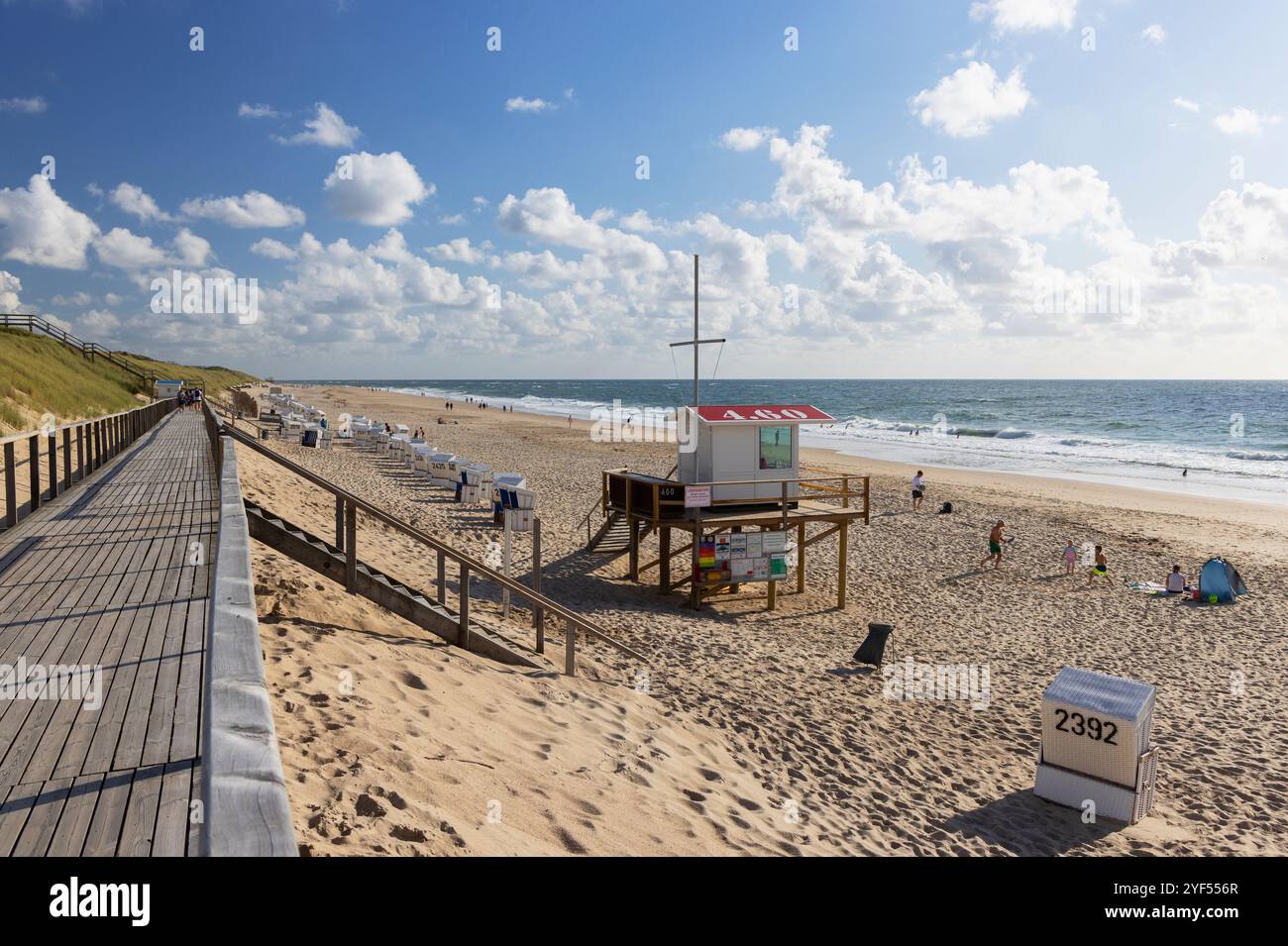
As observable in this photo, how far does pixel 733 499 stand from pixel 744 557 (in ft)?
4.50

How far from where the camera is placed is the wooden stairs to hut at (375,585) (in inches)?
341

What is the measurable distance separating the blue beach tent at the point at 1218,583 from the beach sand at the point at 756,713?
0.39 m

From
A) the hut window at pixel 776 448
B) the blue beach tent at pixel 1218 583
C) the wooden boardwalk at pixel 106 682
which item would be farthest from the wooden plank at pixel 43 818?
the blue beach tent at pixel 1218 583

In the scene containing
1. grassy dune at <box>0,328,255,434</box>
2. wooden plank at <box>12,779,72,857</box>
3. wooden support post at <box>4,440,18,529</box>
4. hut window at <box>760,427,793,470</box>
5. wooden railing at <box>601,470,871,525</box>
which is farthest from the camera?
grassy dune at <box>0,328,255,434</box>

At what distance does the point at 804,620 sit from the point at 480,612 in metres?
6.36

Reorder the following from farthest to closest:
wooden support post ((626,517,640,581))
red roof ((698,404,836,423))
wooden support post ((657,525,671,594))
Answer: wooden support post ((626,517,640,581)) < wooden support post ((657,525,671,594)) < red roof ((698,404,836,423))

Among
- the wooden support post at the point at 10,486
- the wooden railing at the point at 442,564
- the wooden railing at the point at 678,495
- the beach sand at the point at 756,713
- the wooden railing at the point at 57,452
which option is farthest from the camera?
the wooden railing at the point at 678,495

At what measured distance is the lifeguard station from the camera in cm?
1544

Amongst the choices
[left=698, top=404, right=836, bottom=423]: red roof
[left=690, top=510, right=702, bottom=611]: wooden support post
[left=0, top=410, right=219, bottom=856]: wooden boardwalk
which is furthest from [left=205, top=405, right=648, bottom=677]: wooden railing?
A: [left=698, top=404, right=836, bottom=423]: red roof

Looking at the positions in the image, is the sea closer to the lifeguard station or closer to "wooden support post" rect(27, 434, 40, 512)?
the lifeguard station

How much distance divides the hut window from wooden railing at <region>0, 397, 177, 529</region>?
1183 centimetres

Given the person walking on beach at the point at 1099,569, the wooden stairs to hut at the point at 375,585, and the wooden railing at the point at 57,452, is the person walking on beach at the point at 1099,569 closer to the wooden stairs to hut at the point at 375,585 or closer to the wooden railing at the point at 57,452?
the wooden stairs to hut at the point at 375,585

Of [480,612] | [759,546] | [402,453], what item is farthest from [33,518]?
[402,453]
